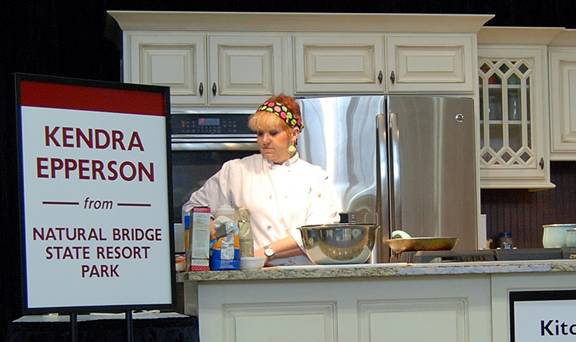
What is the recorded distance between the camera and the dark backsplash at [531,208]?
18.7ft

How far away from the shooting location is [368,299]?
3010mm

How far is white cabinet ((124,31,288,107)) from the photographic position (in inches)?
191

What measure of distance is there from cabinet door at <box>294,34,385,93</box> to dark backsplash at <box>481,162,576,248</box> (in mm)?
1171

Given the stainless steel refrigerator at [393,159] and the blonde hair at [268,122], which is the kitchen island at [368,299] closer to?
the blonde hair at [268,122]

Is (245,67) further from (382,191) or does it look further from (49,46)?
(49,46)

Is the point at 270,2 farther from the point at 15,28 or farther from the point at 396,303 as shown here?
the point at 396,303

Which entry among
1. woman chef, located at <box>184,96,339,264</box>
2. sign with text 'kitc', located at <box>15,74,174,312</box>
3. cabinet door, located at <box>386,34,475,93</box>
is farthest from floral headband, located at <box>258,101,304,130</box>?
sign with text 'kitc', located at <box>15,74,174,312</box>

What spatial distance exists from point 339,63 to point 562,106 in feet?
4.19

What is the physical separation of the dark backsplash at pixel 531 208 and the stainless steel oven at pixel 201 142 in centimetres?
160

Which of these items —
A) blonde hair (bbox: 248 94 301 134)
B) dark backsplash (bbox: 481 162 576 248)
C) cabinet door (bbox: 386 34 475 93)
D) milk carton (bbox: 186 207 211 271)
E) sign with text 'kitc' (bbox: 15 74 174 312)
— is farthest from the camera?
dark backsplash (bbox: 481 162 576 248)

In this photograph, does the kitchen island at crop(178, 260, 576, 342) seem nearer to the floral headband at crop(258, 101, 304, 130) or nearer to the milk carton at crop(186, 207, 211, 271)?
the milk carton at crop(186, 207, 211, 271)

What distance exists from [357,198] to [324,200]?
0.90m

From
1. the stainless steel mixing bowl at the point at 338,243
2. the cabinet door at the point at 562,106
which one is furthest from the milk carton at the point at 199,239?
the cabinet door at the point at 562,106

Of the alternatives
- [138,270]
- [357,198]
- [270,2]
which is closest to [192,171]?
[357,198]
